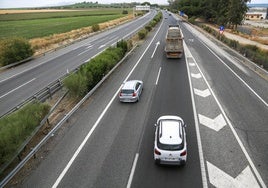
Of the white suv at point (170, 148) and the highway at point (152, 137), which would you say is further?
the white suv at point (170, 148)

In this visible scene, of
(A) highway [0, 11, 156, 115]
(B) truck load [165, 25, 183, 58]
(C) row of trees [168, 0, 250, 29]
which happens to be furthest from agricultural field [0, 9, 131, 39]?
(B) truck load [165, 25, 183, 58]

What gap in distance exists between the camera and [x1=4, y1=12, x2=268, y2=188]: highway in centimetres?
1109

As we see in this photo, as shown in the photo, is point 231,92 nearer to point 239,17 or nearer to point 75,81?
point 75,81

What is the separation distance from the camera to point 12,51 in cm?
3353

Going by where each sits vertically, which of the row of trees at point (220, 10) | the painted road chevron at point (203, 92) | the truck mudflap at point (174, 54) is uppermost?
the row of trees at point (220, 10)

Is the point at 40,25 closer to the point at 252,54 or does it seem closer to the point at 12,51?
the point at 12,51

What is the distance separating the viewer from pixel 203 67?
28391 millimetres

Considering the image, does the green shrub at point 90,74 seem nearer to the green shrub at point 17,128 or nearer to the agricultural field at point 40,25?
the green shrub at point 17,128

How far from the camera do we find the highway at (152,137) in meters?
11.1

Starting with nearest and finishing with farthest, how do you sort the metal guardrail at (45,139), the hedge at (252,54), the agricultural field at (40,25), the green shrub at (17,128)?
the metal guardrail at (45,139) < the green shrub at (17,128) < the hedge at (252,54) < the agricultural field at (40,25)

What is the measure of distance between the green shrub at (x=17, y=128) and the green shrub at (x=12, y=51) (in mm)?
22439

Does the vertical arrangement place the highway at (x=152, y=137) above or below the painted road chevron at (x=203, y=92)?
below

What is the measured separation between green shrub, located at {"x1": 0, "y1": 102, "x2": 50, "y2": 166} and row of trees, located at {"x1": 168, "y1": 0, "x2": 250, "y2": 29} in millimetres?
67671

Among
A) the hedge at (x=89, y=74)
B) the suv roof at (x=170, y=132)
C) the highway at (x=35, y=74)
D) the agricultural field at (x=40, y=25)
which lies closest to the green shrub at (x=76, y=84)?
the hedge at (x=89, y=74)
